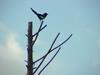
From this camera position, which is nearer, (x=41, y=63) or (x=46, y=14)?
(x=41, y=63)

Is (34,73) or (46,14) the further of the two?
(46,14)

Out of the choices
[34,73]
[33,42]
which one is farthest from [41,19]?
[34,73]

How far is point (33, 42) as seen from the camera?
9.40 metres

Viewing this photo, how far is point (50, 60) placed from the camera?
9.34 m

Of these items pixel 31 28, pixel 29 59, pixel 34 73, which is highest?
pixel 31 28

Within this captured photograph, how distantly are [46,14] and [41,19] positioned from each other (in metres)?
0.38

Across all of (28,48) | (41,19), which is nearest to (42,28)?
(41,19)

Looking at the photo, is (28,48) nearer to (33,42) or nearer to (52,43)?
(33,42)

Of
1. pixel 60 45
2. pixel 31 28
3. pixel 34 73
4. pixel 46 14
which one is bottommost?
pixel 34 73

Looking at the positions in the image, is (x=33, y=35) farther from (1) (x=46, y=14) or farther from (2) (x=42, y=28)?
(1) (x=46, y=14)

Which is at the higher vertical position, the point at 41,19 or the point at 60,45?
the point at 41,19

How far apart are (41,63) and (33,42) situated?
103cm

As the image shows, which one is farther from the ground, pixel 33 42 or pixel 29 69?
pixel 33 42

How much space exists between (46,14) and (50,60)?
7.05 feet
